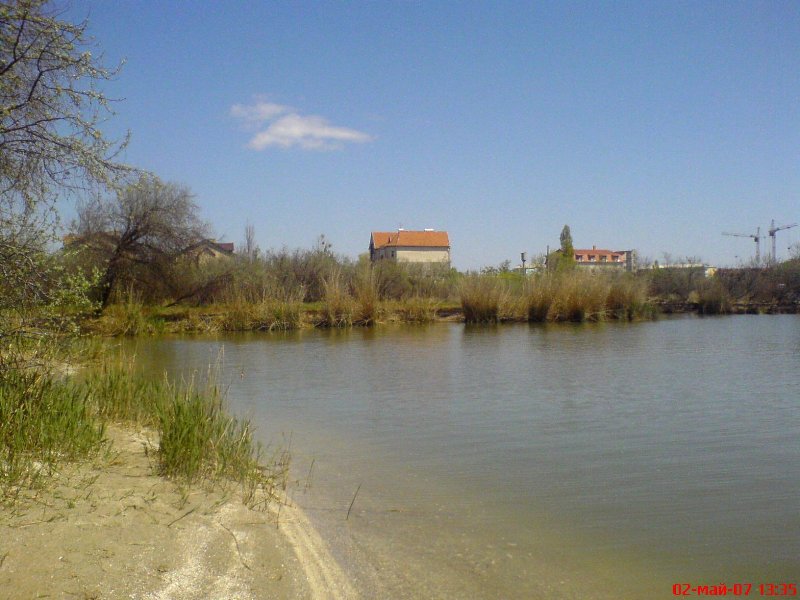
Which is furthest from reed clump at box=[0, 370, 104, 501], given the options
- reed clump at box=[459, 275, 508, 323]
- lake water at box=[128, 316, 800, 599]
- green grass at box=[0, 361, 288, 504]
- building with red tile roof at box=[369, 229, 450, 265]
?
building with red tile roof at box=[369, 229, 450, 265]

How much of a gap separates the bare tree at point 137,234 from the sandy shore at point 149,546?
71.5 ft

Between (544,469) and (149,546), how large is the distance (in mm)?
4103

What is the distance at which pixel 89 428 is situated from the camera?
582 cm

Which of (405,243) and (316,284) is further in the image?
(405,243)

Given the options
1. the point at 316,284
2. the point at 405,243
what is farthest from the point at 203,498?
A: the point at 405,243

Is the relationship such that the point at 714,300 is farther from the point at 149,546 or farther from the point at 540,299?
the point at 149,546

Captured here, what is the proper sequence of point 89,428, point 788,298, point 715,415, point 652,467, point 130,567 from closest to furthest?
point 130,567 → point 89,428 → point 652,467 → point 715,415 → point 788,298

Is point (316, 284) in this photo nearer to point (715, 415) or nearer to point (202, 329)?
point (202, 329)

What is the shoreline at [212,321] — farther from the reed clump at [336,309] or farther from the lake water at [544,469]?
the lake water at [544,469]

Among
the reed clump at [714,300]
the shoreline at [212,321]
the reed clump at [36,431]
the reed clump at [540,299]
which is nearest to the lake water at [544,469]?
the reed clump at [36,431]

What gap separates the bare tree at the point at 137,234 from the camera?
25.5 meters

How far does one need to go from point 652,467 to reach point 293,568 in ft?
13.6

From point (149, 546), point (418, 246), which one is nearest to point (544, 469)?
point (149, 546)

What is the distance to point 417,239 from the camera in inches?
3388
